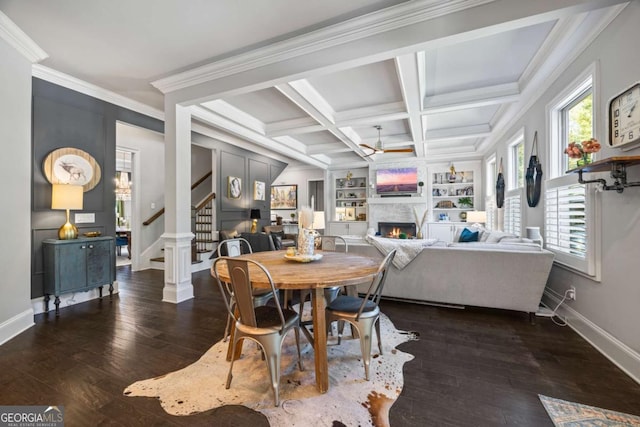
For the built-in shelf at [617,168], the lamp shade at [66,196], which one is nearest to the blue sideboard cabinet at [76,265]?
the lamp shade at [66,196]

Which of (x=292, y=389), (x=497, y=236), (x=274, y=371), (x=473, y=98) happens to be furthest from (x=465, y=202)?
(x=274, y=371)

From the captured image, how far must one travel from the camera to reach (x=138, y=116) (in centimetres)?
428

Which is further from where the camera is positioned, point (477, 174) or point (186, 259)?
point (477, 174)

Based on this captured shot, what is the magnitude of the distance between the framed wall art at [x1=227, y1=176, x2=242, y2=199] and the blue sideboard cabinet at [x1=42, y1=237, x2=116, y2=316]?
2783 millimetres

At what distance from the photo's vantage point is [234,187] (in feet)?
21.1

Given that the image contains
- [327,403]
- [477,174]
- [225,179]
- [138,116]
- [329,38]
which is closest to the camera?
[327,403]

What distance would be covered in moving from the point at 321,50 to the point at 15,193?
10.8 ft

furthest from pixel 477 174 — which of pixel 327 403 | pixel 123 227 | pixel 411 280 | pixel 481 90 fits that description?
pixel 123 227

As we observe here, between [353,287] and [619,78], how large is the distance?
2735mm

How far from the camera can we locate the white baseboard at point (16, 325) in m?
2.45

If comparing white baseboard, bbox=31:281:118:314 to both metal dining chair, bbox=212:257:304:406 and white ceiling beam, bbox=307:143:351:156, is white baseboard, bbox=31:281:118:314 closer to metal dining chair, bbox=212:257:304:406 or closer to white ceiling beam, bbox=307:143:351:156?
metal dining chair, bbox=212:257:304:406

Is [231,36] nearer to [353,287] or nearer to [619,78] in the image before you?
[353,287]

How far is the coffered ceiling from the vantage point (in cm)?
226

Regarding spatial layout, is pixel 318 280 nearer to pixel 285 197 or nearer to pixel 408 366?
pixel 408 366
